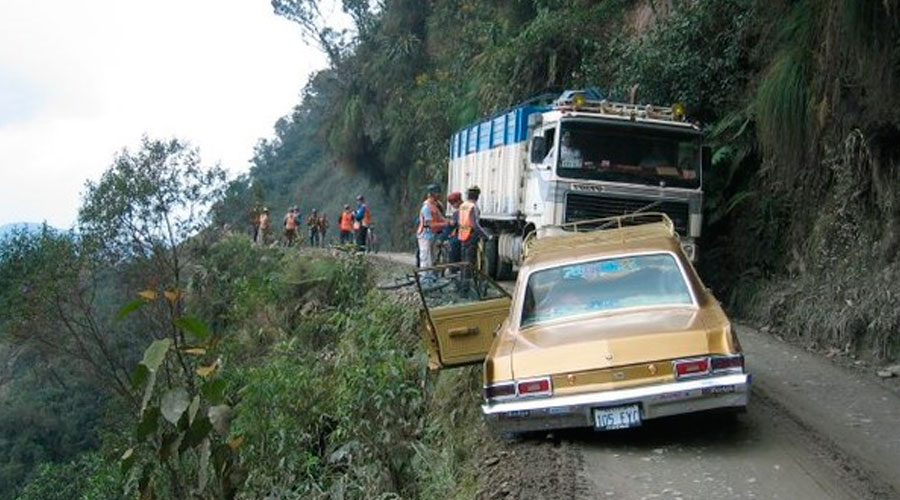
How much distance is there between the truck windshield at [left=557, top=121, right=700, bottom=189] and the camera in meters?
14.3

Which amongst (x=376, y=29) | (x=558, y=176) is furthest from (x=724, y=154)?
(x=376, y=29)

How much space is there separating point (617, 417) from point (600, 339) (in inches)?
23.0

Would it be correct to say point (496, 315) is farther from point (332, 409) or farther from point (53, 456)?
point (53, 456)

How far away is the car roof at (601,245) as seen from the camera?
857cm

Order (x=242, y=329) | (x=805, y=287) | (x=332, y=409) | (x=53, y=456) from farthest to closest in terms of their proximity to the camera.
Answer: (x=53, y=456) < (x=242, y=329) < (x=805, y=287) < (x=332, y=409)

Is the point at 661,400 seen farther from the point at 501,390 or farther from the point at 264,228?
the point at 264,228

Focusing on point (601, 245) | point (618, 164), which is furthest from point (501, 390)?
point (618, 164)

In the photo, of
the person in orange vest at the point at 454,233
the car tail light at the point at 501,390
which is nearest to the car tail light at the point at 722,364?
the car tail light at the point at 501,390

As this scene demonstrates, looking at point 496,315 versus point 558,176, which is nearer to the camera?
point 496,315

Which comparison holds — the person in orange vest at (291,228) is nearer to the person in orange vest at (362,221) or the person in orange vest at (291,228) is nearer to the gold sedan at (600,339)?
the person in orange vest at (362,221)

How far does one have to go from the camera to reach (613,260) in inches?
334

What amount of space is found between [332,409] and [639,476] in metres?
5.48

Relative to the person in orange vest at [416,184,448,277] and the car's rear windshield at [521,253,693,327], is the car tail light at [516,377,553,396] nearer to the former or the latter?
the car's rear windshield at [521,253,693,327]

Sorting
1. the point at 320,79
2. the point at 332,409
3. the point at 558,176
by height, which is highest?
the point at 320,79
